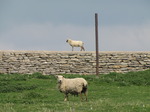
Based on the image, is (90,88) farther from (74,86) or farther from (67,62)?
(67,62)

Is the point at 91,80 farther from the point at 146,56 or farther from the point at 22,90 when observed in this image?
the point at 146,56

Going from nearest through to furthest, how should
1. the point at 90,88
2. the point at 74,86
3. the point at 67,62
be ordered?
the point at 74,86, the point at 90,88, the point at 67,62

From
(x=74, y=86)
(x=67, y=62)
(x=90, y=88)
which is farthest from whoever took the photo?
(x=67, y=62)

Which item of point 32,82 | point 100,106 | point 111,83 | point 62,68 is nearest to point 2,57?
point 62,68

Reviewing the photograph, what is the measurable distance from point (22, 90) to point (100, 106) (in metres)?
12.3

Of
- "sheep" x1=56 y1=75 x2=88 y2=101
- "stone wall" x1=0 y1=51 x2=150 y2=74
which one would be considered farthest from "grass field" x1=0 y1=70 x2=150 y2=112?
"stone wall" x1=0 y1=51 x2=150 y2=74

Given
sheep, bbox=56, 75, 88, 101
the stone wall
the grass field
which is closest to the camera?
sheep, bbox=56, 75, 88, 101

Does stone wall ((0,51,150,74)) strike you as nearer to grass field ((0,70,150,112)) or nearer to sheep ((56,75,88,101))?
grass field ((0,70,150,112))

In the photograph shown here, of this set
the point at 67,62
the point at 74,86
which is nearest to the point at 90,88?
the point at 74,86

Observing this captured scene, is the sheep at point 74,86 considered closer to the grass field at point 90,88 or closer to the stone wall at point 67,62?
the grass field at point 90,88

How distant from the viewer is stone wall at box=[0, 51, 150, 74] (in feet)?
125

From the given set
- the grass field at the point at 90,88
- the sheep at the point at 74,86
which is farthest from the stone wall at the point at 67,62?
the sheep at the point at 74,86

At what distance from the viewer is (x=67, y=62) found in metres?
39.6

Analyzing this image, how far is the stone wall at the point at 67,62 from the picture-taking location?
38094 millimetres
